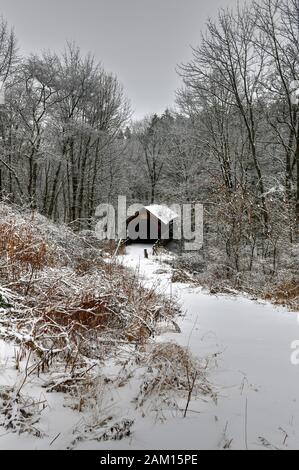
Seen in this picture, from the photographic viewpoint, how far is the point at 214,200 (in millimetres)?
11156

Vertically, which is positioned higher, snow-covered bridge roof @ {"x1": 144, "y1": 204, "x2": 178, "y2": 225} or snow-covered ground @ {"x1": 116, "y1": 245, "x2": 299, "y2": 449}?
snow-covered bridge roof @ {"x1": 144, "y1": 204, "x2": 178, "y2": 225}

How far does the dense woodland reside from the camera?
390 inches

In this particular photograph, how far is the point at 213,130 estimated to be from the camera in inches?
685

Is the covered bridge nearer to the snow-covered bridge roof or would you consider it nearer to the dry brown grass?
the snow-covered bridge roof

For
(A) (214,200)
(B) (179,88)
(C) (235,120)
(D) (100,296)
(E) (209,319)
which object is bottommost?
(E) (209,319)

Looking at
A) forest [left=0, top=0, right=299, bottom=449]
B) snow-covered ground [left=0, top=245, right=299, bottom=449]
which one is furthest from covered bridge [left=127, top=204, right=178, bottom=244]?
snow-covered ground [left=0, top=245, right=299, bottom=449]

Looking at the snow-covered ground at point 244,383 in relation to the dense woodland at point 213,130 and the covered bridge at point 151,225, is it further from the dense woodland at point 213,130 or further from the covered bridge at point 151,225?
the covered bridge at point 151,225

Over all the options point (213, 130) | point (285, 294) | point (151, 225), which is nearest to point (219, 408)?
point (285, 294)

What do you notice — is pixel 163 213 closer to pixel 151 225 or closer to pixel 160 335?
pixel 151 225

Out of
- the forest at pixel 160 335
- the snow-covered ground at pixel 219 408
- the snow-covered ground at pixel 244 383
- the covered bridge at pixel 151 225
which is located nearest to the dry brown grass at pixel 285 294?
the forest at pixel 160 335

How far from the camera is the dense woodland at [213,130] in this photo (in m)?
9.91

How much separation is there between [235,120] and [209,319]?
53.1 feet
